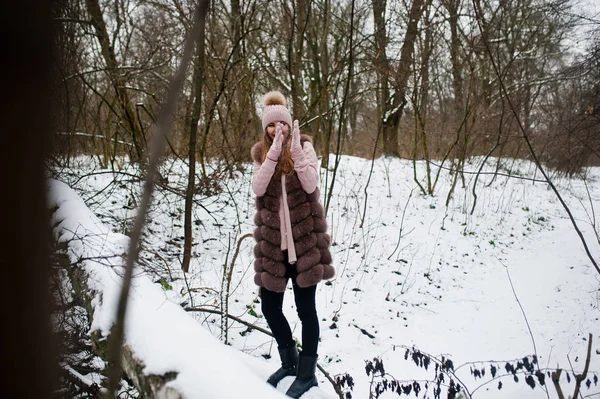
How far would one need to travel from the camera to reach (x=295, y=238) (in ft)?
7.69

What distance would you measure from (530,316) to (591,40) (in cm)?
417

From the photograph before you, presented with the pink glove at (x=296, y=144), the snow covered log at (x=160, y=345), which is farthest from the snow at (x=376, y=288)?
the pink glove at (x=296, y=144)

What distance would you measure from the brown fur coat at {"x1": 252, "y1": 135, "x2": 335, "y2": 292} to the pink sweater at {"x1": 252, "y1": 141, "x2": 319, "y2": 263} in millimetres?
34

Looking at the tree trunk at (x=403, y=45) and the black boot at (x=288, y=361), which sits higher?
the tree trunk at (x=403, y=45)

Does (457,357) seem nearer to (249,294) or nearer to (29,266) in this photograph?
(249,294)

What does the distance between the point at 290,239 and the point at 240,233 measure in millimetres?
2993

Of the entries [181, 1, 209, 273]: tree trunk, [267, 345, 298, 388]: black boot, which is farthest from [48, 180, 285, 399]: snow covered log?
[181, 1, 209, 273]: tree trunk

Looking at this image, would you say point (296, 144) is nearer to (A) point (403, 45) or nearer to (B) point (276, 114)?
(B) point (276, 114)

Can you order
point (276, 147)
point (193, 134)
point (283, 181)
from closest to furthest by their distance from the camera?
1. point (276, 147)
2. point (283, 181)
3. point (193, 134)

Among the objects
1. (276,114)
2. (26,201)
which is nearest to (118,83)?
(276,114)

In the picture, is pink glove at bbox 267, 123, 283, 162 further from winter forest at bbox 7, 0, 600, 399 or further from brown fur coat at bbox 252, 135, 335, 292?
winter forest at bbox 7, 0, 600, 399

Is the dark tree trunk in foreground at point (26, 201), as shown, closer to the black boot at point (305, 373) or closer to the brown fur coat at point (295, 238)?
the brown fur coat at point (295, 238)

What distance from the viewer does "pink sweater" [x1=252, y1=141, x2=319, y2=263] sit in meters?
2.31

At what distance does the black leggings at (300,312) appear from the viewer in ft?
7.72
